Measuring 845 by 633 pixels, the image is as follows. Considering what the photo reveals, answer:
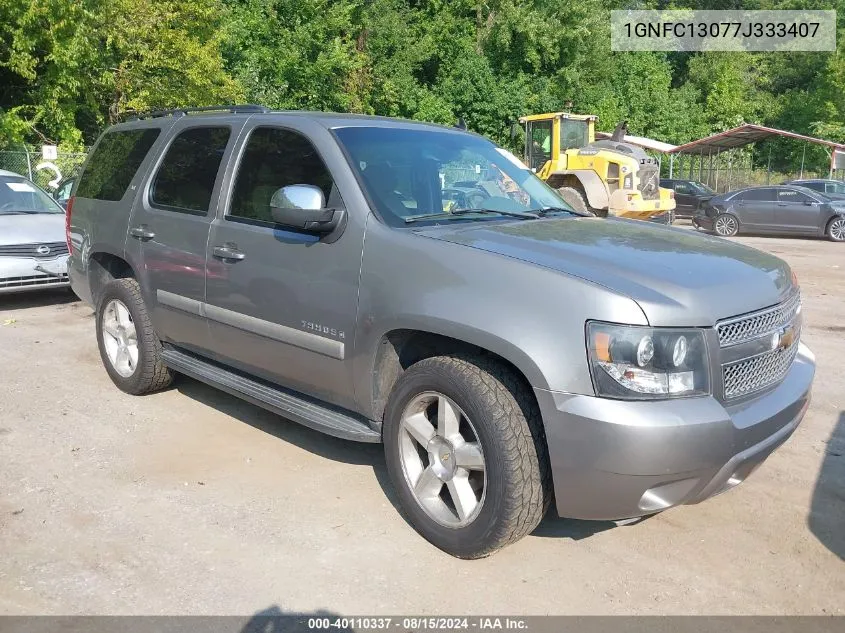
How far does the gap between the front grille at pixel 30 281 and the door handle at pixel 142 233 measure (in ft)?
14.0

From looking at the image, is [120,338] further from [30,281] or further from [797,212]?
[797,212]

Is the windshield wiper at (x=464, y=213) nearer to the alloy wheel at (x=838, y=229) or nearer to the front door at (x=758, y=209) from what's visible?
the alloy wheel at (x=838, y=229)

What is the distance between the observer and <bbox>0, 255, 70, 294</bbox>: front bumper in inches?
337

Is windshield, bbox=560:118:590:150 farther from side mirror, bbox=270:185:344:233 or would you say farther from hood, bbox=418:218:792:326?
side mirror, bbox=270:185:344:233

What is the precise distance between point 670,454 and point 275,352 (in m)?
2.15

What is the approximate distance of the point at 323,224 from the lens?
12.4 feet

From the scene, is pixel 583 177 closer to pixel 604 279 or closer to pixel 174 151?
pixel 174 151

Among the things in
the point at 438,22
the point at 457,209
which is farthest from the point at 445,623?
the point at 438,22

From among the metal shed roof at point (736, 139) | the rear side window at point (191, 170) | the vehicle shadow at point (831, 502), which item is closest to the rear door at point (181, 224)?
the rear side window at point (191, 170)

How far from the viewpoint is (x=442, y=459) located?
11.3 feet

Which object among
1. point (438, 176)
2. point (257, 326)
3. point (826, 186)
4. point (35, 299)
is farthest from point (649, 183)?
point (257, 326)

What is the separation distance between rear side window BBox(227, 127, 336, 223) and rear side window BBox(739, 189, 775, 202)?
18.3 m

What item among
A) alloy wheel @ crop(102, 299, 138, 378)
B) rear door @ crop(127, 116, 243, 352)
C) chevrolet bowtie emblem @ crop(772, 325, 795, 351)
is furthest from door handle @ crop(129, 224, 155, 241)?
chevrolet bowtie emblem @ crop(772, 325, 795, 351)

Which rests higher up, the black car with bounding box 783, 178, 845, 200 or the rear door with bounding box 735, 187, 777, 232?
the black car with bounding box 783, 178, 845, 200
